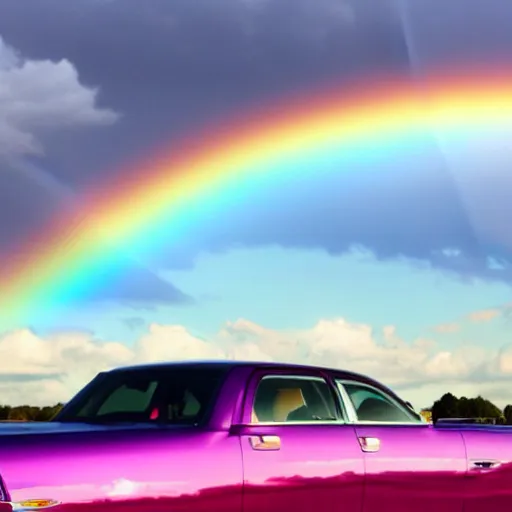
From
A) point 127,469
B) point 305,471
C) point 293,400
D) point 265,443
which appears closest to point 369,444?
point 293,400

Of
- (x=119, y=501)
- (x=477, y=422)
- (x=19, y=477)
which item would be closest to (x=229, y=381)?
(x=119, y=501)

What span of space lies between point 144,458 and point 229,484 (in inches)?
30.1

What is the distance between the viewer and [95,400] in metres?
8.62

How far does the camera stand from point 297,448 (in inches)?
319

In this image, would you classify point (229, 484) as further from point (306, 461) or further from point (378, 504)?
point (378, 504)

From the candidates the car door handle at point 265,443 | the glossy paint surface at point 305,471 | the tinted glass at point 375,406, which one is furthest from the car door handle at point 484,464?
the car door handle at point 265,443

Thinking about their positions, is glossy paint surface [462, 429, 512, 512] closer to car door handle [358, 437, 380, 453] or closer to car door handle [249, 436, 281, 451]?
car door handle [358, 437, 380, 453]

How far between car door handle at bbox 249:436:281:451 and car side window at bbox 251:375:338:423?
0.17 m

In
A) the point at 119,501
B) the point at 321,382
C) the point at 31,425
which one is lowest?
the point at 119,501

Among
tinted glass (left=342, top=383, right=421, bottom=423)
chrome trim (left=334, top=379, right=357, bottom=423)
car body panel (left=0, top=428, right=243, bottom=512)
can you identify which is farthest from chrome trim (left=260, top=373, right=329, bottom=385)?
car body panel (left=0, top=428, right=243, bottom=512)

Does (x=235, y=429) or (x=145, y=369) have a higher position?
(x=145, y=369)

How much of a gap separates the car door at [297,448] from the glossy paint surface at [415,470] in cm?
23

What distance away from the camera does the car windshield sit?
8.08 metres

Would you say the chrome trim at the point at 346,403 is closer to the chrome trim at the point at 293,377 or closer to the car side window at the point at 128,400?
the chrome trim at the point at 293,377
